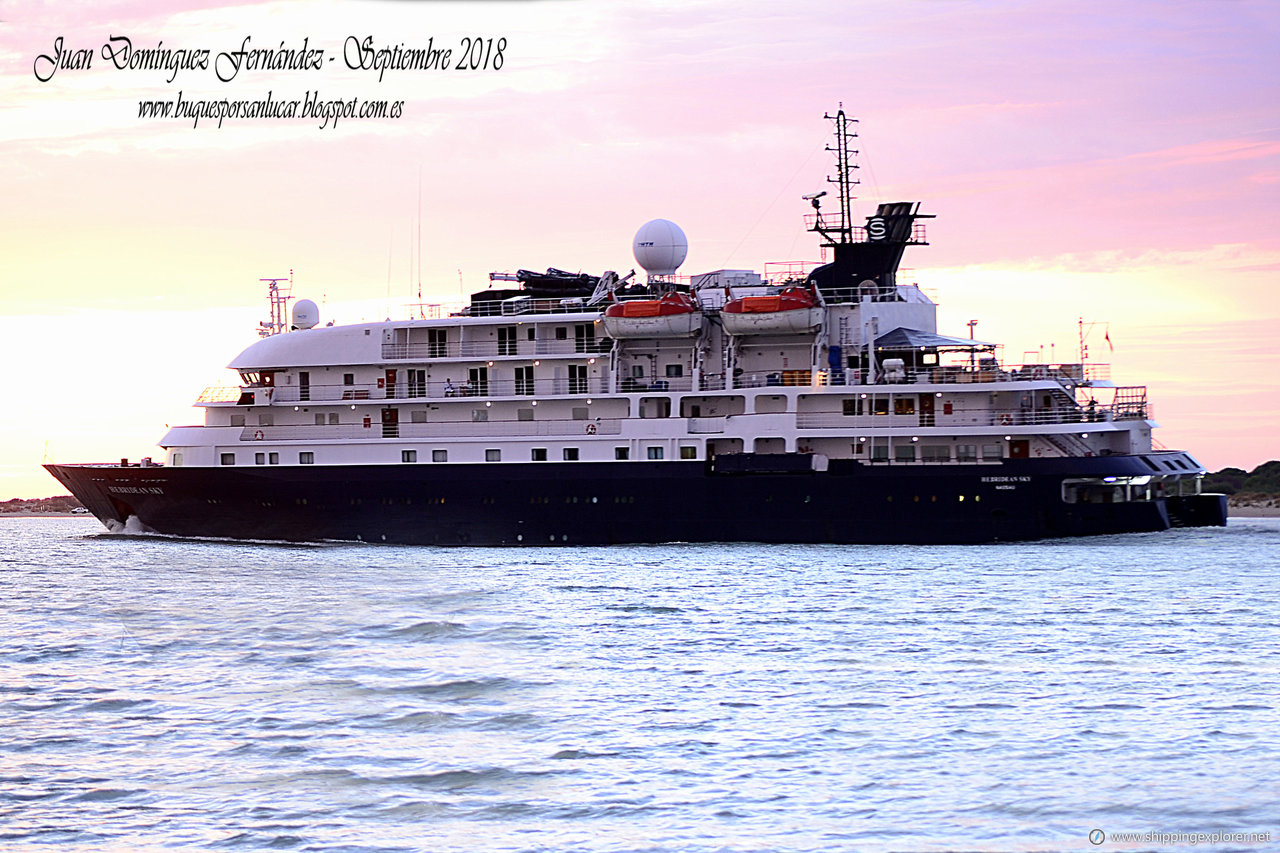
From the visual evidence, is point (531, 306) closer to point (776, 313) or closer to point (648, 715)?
point (776, 313)

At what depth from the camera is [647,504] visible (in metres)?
47.1

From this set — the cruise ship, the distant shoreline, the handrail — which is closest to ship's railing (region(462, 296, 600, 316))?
the cruise ship

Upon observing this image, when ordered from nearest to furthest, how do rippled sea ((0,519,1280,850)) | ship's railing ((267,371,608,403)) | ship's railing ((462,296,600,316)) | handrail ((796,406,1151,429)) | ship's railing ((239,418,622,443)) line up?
rippled sea ((0,519,1280,850)) < handrail ((796,406,1151,429)) < ship's railing ((239,418,622,443)) < ship's railing ((267,371,608,403)) < ship's railing ((462,296,600,316))

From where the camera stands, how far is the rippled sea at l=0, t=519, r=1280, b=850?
518 inches

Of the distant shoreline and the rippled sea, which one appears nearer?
the rippled sea

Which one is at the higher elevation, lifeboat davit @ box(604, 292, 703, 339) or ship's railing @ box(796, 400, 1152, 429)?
lifeboat davit @ box(604, 292, 703, 339)

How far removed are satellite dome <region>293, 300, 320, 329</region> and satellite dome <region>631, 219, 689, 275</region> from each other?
14484 mm

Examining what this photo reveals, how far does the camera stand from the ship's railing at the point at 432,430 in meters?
49.5

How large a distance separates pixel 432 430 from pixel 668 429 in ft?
30.8

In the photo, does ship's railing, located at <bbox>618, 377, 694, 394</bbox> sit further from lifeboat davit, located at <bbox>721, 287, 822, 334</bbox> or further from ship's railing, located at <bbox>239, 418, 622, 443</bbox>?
lifeboat davit, located at <bbox>721, 287, 822, 334</bbox>

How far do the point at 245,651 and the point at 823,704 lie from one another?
10529 mm

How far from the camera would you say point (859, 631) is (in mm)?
25156

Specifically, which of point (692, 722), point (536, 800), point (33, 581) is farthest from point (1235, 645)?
point (33, 581)

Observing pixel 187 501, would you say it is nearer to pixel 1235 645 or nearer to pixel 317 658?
pixel 317 658
